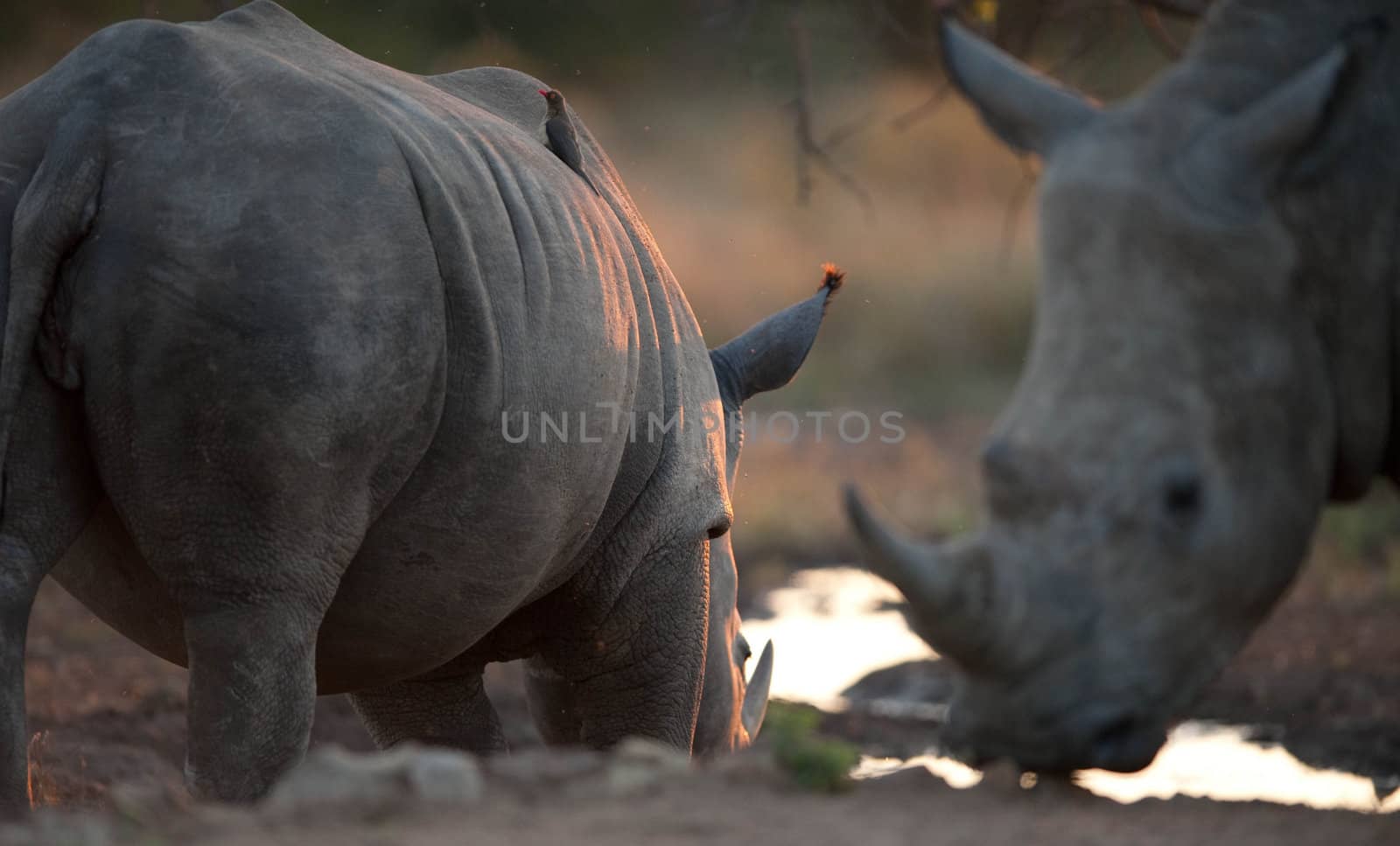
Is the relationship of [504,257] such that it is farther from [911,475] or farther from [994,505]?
[911,475]

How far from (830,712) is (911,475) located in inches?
167

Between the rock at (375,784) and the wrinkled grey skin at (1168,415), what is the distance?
2.44 ft

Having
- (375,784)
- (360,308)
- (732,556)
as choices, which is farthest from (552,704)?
(375,784)

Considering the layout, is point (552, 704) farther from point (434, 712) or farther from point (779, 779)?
point (779, 779)

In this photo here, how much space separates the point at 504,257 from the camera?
3.72 meters

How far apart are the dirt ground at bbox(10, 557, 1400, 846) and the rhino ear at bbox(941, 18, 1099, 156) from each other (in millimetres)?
1035

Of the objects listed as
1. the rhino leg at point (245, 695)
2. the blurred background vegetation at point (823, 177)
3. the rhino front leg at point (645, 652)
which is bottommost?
the blurred background vegetation at point (823, 177)

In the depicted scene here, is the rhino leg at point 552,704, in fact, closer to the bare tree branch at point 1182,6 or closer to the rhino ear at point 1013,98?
the rhino ear at point 1013,98

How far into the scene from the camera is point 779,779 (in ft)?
10.1

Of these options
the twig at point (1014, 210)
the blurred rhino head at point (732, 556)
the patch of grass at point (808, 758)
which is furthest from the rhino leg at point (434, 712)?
the twig at point (1014, 210)

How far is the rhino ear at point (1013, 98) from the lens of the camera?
301 cm

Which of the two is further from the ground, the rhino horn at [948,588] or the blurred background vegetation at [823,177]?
the rhino horn at [948,588]

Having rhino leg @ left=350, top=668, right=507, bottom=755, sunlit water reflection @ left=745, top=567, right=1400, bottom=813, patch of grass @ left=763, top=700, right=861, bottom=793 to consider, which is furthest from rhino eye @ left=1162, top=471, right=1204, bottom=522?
rhino leg @ left=350, top=668, right=507, bottom=755

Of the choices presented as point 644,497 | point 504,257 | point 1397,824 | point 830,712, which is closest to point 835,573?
point 830,712
